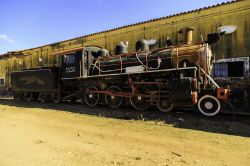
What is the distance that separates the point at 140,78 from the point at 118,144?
5.75 meters

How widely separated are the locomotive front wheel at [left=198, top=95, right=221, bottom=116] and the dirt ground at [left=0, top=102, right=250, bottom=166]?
0.97 m

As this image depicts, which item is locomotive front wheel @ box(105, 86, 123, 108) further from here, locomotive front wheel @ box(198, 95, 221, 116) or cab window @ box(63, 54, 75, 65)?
locomotive front wheel @ box(198, 95, 221, 116)

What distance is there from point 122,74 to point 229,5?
24.6 ft

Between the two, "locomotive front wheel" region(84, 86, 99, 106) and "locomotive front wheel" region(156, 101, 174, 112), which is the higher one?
"locomotive front wheel" region(84, 86, 99, 106)

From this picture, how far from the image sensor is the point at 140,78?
12016 mm

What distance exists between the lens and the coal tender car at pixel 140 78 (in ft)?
→ 33.4

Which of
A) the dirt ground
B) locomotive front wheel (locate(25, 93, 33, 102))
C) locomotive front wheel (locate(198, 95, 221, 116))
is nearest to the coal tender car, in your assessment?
locomotive front wheel (locate(198, 95, 221, 116))

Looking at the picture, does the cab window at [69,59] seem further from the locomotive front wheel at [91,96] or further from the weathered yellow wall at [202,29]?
the weathered yellow wall at [202,29]

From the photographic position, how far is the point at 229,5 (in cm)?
1473

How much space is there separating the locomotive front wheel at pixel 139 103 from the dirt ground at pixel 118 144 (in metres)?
2.26

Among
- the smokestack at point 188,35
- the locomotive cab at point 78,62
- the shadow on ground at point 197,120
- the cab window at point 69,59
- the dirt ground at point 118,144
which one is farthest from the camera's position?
the cab window at point 69,59

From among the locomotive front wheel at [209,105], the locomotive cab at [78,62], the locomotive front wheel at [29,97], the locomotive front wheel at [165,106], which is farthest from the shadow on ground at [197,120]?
the locomotive front wheel at [29,97]

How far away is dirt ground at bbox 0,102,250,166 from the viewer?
5.37 m

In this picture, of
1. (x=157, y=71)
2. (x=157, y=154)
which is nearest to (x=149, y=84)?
(x=157, y=71)
